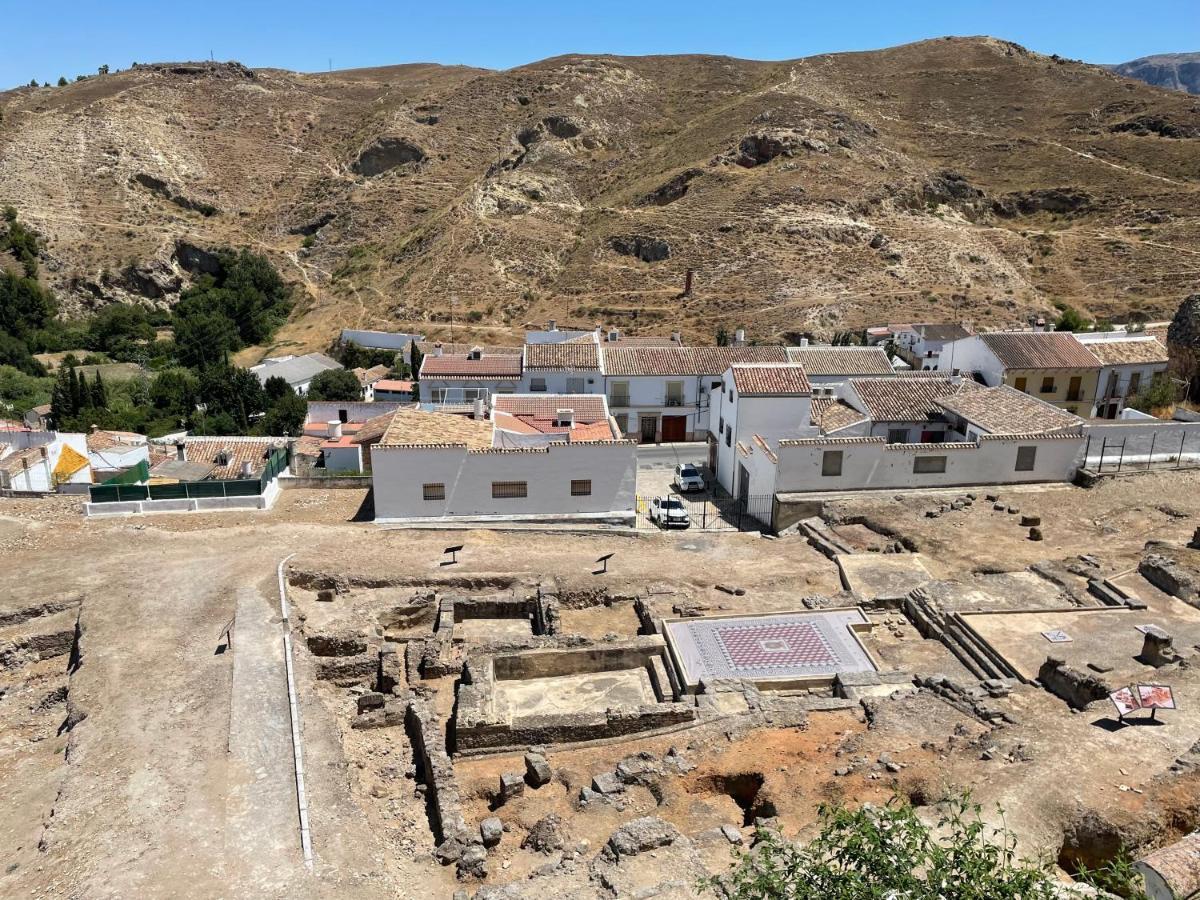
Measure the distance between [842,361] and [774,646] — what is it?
31.2 meters

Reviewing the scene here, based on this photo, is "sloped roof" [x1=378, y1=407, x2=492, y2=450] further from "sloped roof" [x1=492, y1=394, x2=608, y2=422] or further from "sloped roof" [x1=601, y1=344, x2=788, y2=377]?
"sloped roof" [x1=601, y1=344, x2=788, y2=377]

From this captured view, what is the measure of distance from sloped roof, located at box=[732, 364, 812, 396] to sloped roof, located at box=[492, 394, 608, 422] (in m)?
6.01

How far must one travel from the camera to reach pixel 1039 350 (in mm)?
40062

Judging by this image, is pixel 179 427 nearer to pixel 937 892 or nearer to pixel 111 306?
pixel 111 306

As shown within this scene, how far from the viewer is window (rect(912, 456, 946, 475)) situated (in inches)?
1153

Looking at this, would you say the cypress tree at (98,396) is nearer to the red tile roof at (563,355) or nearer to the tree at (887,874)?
the red tile roof at (563,355)

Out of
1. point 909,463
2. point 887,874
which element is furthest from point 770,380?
point 887,874

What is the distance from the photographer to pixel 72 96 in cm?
10256

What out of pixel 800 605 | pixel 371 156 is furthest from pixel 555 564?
pixel 371 156

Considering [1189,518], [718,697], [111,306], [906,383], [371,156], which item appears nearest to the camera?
[718,697]

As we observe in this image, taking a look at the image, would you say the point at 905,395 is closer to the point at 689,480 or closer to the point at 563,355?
the point at 689,480

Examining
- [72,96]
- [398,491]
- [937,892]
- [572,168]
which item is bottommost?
[398,491]

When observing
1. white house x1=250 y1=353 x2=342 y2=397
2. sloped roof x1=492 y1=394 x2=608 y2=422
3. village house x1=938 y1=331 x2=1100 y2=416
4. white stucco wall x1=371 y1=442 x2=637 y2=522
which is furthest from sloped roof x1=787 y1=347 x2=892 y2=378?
Answer: white house x1=250 y1=353 x2=342 y2=397

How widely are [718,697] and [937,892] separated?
875 centimetres
